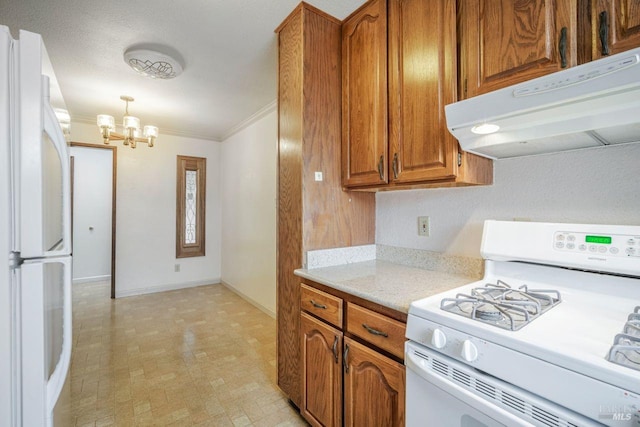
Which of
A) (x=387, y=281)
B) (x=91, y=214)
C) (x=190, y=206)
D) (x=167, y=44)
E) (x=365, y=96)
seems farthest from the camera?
(x=91, y=214)

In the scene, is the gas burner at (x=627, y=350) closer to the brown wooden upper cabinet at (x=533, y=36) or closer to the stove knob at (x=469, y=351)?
the stove knob at (x=469, y=351)

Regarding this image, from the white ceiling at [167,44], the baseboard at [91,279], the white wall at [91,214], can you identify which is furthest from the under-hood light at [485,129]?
A: the baseboard at [91,279]

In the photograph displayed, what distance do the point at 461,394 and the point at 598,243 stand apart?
778 mm

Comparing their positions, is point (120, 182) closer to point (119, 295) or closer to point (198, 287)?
point (119, 295)

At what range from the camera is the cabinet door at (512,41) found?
3.20 ft

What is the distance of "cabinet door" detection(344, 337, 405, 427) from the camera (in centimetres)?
111

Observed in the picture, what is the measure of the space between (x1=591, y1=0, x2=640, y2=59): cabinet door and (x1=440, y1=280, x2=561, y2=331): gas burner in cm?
83

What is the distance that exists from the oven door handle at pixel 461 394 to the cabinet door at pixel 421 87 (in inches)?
30.9

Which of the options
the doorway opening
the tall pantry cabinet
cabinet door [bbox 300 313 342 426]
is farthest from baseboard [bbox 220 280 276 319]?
the doorway opening

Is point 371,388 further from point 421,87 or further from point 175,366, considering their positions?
point 175,366

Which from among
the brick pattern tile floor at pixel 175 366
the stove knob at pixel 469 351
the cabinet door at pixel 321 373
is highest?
the stove knob at pixel 469 351

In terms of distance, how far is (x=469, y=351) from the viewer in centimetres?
83

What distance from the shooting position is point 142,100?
3.21 meters

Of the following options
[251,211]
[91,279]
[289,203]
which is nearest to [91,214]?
[91,279]
